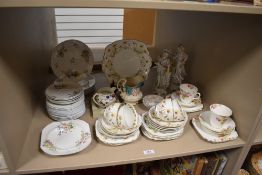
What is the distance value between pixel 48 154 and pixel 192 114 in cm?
59

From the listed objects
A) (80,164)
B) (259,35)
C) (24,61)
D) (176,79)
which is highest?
(259,35)

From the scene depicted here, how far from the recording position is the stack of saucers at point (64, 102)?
80 centimetres

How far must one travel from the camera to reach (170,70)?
3.32 ft

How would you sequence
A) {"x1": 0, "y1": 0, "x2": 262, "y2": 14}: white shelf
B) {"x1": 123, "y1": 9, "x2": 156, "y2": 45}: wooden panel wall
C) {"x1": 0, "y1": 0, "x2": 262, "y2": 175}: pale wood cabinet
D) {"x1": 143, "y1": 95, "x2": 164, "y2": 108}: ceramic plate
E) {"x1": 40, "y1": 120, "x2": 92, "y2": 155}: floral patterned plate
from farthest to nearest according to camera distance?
{"x1": 123, "y1": 9, "x2": 156, "y2": 45}: wooden panel wall → {"x1": 143, "y1": 95, "x2": 164, "y2": 108}: ceramic plate → {"x1": 40, "y1": 120, "x2": 92, "y2": 155}: floral patterned plate → {"x1": 0, "y1": 0, "x2": 262, "y2": 175}: pale wood cabinet → {"x1": 0, "y1": 0, "x2": 262, "y2": 14}: white shelf

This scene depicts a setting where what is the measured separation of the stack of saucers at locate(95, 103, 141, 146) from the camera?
74 centimetres

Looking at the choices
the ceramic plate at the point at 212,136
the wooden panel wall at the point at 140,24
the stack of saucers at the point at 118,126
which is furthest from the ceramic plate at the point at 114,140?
the wooden panel wall at the point at 140,24

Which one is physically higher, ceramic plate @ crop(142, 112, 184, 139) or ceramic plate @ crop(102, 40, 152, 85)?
ceramic plate @ crop(102, 40, 152, 85)

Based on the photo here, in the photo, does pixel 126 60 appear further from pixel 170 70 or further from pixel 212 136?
pixel 212 136

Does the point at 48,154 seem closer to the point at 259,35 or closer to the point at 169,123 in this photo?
the point at 169,123

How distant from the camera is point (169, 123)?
77 cm

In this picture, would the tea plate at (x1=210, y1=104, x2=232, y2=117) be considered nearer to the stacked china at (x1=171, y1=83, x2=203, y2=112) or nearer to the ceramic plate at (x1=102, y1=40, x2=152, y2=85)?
the stacked china at (x1=171, y1=83, x2=203, y2=112)

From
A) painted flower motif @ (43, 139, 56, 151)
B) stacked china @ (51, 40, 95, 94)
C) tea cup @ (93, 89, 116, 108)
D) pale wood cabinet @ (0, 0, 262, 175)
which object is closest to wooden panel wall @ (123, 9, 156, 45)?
pale wood cabinet @ (0, 0, 262, 175)

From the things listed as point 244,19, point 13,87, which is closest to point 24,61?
point 13,87

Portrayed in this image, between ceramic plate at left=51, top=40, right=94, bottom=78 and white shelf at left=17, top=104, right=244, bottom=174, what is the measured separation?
0.79 ft
